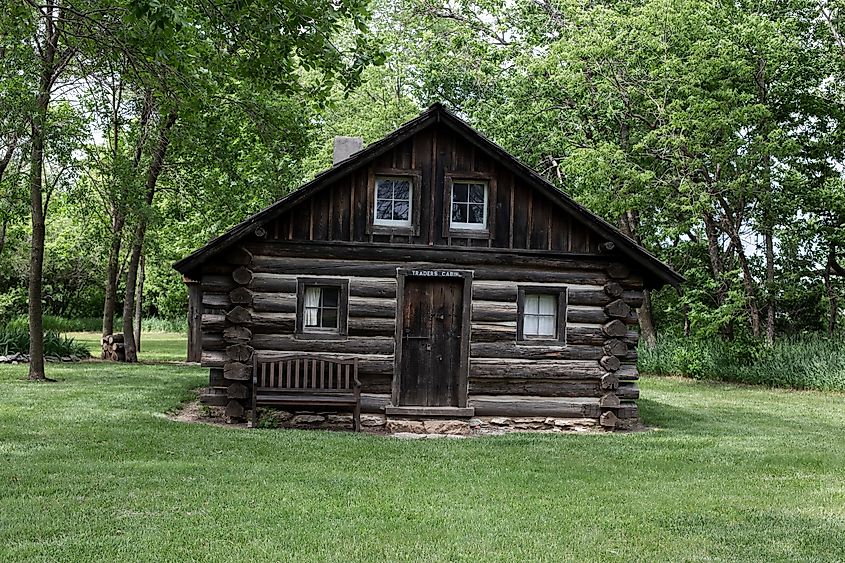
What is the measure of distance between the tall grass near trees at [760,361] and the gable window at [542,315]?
37.0 ft

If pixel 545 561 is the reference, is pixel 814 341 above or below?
above

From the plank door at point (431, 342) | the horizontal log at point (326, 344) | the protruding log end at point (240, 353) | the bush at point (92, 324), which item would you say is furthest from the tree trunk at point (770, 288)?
the bush at point (92, 324)

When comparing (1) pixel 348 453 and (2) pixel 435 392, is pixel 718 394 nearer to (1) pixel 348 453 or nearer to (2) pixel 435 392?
(2) pixel 435 392

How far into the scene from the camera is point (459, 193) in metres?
14.8

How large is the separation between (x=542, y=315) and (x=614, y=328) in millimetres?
1164

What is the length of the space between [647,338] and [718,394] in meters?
8.53

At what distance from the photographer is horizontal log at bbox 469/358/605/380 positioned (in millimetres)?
14703

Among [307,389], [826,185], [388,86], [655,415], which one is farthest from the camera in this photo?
[388,86]

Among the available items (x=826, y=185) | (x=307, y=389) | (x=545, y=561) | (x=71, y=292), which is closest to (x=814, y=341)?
(x=826, y=185)

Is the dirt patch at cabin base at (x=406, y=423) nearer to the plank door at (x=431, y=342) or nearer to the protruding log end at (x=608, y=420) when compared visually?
the protruding log end at (x=608, y=420)

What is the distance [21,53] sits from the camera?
15.6 metres

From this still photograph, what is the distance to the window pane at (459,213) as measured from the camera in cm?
1480

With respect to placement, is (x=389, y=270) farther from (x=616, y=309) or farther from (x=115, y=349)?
(x=115, y=349)

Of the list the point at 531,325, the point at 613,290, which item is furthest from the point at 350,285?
the point at 613,290
